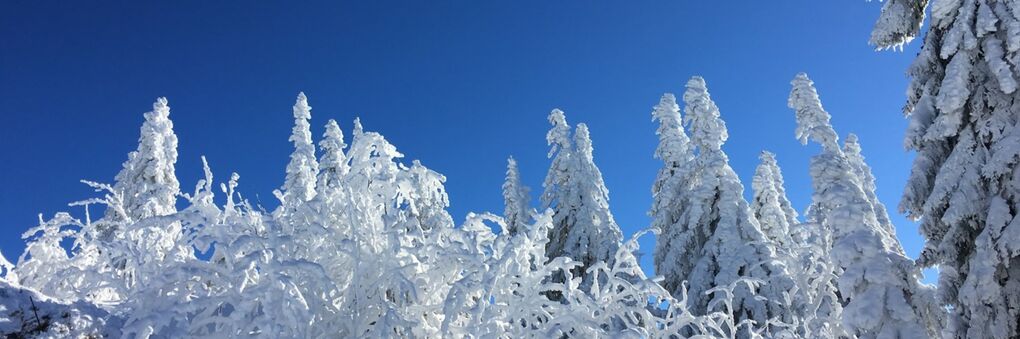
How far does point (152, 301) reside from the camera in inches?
192

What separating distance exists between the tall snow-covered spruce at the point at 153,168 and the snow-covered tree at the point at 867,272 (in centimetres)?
2249

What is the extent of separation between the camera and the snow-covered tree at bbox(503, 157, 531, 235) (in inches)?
1062

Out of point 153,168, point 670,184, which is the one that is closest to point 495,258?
point 670,184

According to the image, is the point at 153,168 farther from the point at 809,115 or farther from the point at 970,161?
the point at 970,161

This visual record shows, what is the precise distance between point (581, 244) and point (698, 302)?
492cm

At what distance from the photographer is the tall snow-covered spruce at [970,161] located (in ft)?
23.3

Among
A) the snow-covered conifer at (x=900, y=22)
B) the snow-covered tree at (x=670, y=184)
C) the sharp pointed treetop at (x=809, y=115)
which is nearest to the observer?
the snow-covered conifer at (x=900, y=22)

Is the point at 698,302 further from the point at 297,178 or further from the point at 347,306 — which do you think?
the point at 297,178

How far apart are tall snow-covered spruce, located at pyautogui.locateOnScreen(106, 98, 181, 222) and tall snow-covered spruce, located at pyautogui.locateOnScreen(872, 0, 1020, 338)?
23776 mm

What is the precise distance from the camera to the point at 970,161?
7.70m

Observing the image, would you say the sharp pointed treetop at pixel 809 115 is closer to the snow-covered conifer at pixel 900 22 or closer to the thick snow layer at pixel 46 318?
the snow-covered conifer at pixel 900 22

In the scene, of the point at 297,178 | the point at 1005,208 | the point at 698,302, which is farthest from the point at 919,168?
the point at 297,178

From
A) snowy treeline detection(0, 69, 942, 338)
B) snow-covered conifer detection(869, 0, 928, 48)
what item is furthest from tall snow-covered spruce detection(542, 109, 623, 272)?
snow-covered conifer detection(869, 0, 928, 48)

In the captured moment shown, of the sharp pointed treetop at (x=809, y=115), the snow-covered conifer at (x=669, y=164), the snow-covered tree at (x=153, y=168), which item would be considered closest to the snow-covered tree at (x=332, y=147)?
the snow-covered tree at (x=153, y=168)
